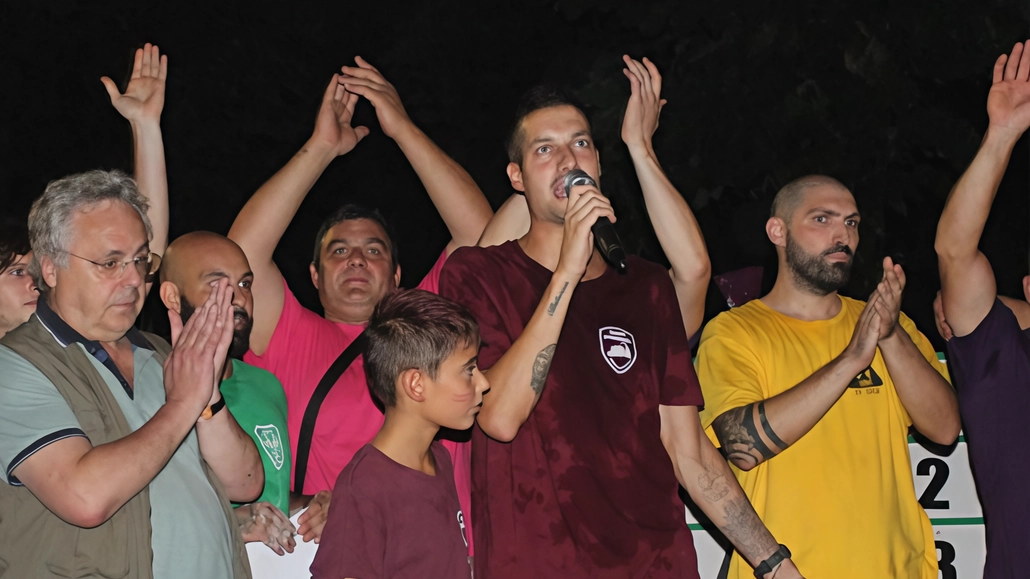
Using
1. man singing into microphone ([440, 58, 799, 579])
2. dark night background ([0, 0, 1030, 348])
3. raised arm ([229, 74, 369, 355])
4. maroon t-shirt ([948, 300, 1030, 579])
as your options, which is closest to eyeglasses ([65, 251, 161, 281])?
man singing into microphone ([440, 58, 799, 579])

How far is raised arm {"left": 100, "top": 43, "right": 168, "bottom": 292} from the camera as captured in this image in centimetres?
414

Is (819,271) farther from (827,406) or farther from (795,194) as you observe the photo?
(827,406)

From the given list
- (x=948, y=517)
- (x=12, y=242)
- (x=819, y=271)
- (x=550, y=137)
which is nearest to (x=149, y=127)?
(x=12, y=242)

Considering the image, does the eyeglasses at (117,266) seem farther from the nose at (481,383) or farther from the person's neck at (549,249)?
→ the person's neck at (549,249)

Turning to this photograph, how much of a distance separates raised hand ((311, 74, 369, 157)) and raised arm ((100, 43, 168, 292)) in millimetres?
730

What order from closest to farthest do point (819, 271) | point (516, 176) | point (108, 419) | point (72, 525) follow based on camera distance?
point (72, 525)
point (108, 419)
point (516, 176)
point (819, 271)

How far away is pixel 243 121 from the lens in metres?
8.53

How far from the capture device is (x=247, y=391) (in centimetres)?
409

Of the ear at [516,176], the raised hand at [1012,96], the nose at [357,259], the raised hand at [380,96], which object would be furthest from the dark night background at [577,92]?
the ear at [516,176]

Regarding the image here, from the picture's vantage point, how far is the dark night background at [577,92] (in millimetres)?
7617

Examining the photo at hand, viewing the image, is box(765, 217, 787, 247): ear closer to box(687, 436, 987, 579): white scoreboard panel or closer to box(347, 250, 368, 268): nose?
box(687, 436, 987, 579): white scoreboard panel

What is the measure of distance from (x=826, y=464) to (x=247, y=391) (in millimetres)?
2148

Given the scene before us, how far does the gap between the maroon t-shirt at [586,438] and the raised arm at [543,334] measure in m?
0.15

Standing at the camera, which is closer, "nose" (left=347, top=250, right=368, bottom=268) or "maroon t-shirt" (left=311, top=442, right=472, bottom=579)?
"maroon t-shirt" (left=311, top=442, right=472, bottom=579)
